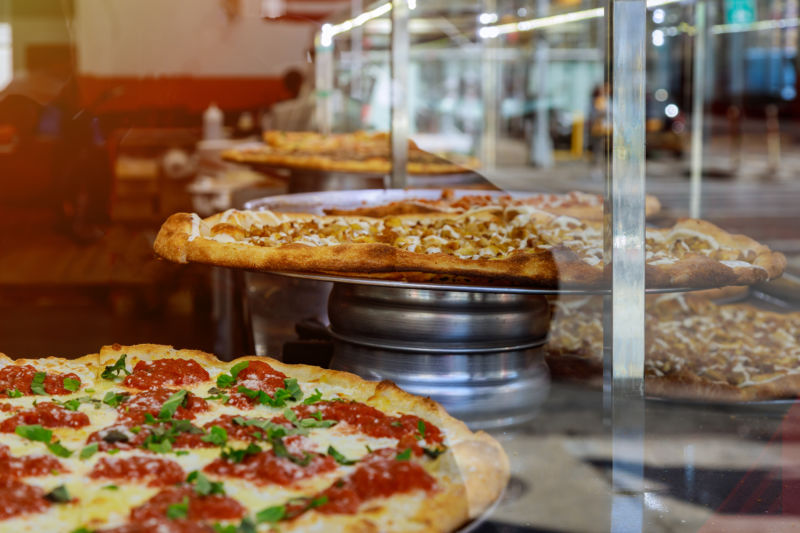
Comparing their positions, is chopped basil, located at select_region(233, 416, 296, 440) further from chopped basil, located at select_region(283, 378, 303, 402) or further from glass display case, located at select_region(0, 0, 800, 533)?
glass display case, located at select_region(0, 0, 800, 533)

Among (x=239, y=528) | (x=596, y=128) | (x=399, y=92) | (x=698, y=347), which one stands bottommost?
(x=698, y=347)

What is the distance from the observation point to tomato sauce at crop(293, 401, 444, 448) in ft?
5.04

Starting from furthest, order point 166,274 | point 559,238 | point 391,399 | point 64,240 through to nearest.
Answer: point 64,240
point 166,274
point 559,238
point 391,399

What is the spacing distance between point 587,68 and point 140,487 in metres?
13.8

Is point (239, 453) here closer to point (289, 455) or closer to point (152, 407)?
point (289, 455)

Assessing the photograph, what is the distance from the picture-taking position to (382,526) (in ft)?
4.00

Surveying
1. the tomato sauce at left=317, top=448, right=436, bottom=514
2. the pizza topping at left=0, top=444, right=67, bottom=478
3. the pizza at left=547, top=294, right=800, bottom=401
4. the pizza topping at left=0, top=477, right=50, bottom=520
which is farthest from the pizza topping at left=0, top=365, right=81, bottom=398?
the pizza at left=547, top=294, right=800, bottom=401

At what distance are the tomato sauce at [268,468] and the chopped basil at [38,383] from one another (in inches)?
21.5

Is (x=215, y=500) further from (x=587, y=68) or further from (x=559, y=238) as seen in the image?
A: (x=587, y=68)

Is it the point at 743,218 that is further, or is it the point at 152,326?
the point at 743,218

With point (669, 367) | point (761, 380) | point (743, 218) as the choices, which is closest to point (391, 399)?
point (669, 367)

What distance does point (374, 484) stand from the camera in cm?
132

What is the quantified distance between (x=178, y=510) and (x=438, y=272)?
0.89 meters

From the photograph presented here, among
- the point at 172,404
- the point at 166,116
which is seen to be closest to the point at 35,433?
the point at 172,404
